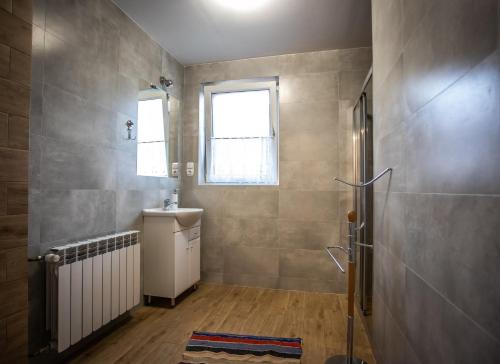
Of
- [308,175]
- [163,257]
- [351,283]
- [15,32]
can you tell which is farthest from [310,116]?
[15,32]

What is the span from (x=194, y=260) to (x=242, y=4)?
2.35m

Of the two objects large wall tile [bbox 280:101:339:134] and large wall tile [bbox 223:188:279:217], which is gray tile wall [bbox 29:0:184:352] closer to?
large wall tile [bbox 223:188:279:217]

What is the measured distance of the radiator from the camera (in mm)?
1620

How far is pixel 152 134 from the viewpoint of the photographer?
2.77 m

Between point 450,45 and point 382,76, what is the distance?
0.79m

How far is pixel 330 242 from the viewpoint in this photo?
116 inches

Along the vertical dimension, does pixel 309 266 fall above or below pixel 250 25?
below

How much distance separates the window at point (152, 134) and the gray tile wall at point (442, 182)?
6.62ft

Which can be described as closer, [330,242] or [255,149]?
[330,242]

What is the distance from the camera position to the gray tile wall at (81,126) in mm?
1637

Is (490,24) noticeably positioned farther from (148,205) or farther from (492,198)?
(148,205)

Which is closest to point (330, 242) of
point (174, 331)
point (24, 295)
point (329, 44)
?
point (174, 331)

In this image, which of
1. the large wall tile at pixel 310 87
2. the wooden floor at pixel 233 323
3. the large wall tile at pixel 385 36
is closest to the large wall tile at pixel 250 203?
the wooden floor at pixel 233 323

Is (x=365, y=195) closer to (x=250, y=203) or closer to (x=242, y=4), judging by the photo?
(x=250, y=203)
